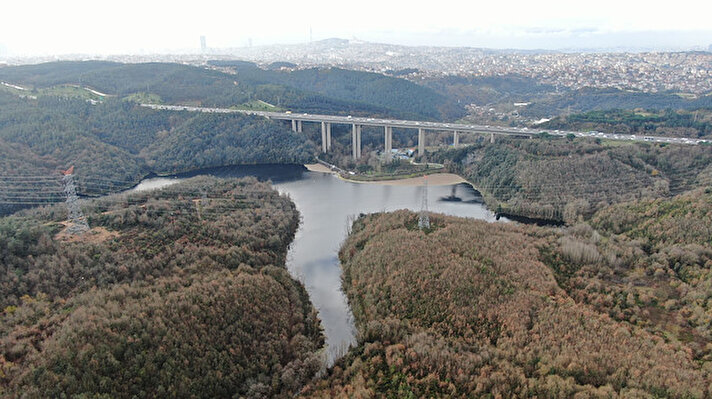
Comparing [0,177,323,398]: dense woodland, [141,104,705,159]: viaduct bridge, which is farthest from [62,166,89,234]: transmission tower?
[141,104,705,159]: viaduct bridge

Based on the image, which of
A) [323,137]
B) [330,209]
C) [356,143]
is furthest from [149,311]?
[323,137]

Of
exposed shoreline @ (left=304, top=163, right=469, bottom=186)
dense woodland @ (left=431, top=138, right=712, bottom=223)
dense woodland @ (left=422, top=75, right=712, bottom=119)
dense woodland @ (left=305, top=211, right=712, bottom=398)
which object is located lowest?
dense woodland @ (left=305, top=211, right=712, bottom=398)

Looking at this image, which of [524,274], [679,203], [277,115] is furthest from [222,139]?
[679,203]

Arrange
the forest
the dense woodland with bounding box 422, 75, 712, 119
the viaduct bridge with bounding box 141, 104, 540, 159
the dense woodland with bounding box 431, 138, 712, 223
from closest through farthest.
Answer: the dense woodland with bounding box 431, 138, 712, 223
the forest
the viaduct bridge with bounding box 141, 104, 540, 159
the dense woodland with bounding box 422, 75, 712, 119

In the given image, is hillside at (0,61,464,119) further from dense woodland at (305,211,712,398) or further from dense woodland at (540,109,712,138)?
dense woodland at (305,211,712,398)

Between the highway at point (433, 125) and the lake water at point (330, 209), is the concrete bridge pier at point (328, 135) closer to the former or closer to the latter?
the highway at point (433, 125)

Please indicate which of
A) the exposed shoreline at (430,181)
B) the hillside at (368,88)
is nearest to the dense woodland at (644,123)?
the exposed shoreline at (430,181)

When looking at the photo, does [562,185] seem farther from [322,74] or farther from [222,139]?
[322,74]
